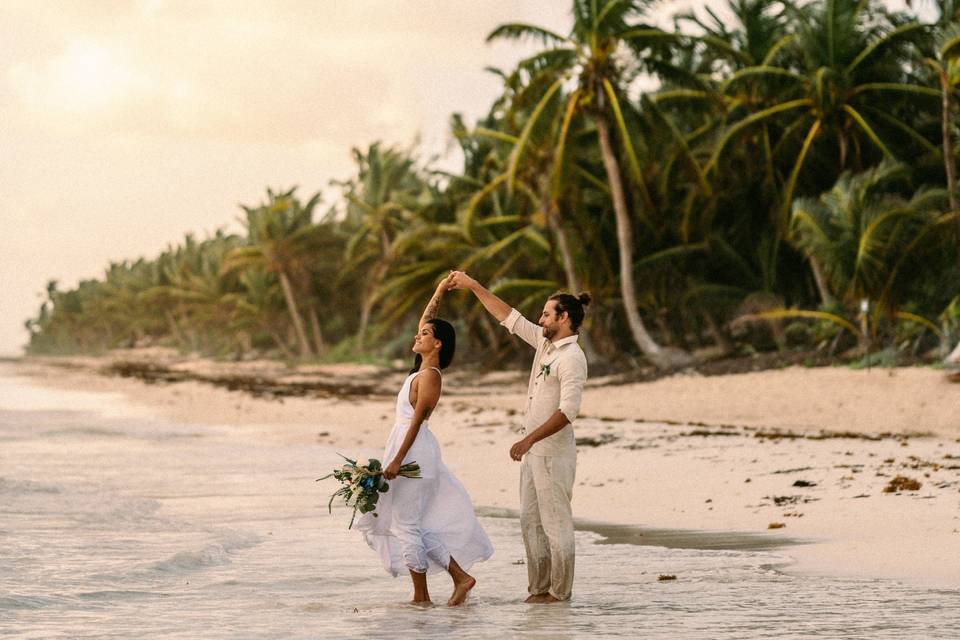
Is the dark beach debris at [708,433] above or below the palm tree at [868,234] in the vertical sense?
below

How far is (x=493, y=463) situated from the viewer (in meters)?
13.4

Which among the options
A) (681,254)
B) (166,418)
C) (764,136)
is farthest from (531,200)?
(166,418)

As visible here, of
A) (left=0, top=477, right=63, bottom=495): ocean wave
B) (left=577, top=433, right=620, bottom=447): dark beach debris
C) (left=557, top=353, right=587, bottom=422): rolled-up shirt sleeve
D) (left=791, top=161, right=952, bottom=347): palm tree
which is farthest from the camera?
(left=791, top=161, right=952, bottom=347): palm tree

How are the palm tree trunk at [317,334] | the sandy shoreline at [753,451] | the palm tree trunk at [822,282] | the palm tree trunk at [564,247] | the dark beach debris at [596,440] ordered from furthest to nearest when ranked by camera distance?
the palm tree trunk at [317,334]
the palm tree trunk at [564,247]
the palm tree trunk at [822,282]
the dark beach debris at [596,440]
the sandy shoreline at [753,451]

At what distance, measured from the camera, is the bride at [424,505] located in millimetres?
5984

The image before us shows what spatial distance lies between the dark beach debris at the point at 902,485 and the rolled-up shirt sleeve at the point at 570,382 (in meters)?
4.13

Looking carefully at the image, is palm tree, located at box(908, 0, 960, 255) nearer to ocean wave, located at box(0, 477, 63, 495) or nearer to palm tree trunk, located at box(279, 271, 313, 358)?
ocean wave, located at box(0, 477, 63, 495)

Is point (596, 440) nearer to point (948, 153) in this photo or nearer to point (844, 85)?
point (948, 153)

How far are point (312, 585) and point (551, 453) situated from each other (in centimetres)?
176

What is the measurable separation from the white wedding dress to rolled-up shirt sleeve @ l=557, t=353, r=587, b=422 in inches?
28.1

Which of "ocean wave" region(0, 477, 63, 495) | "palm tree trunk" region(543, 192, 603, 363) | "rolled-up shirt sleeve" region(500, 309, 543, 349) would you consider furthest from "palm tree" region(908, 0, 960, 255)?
"rolled-up shirt sleeve" region(500, 309, 543, 349)

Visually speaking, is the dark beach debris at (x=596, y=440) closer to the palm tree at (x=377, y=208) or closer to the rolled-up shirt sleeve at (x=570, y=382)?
the rolled-up shirt sleeve at (x=570, y=382)

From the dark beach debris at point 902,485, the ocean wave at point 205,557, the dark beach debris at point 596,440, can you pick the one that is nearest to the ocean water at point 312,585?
the ocean wave at point 205,557

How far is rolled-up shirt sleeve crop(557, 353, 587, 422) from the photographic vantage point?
580cm
